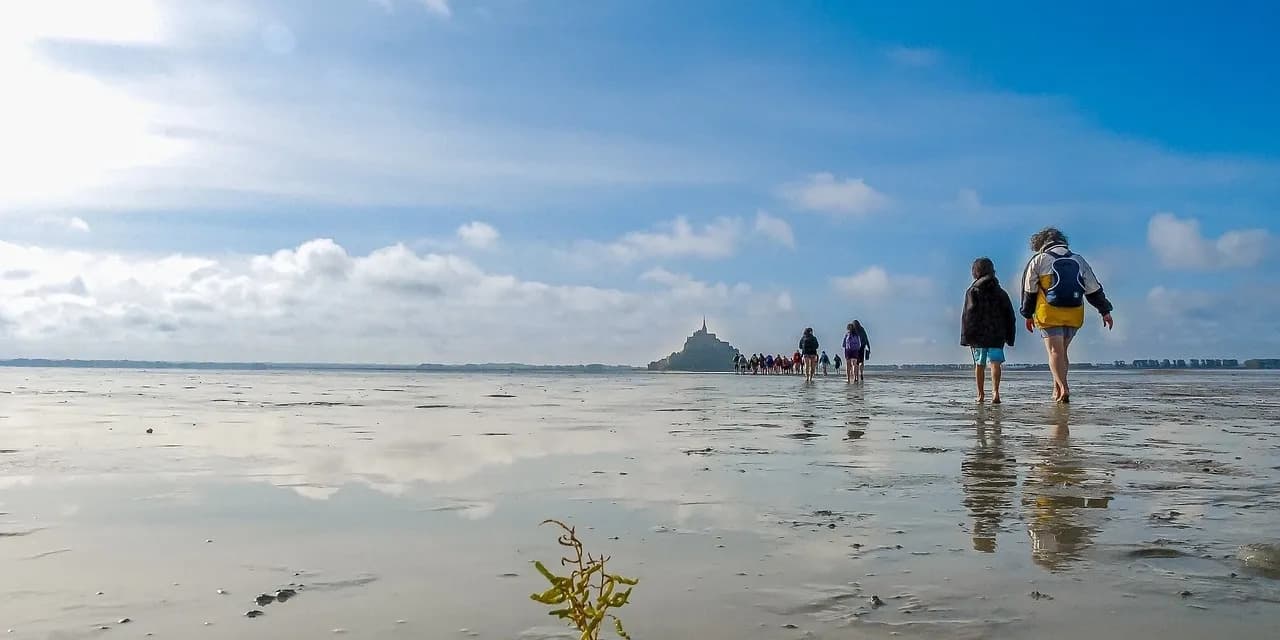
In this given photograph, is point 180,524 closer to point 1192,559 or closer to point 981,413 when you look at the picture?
point 1192,559

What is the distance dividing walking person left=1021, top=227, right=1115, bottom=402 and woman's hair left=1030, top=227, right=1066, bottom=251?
0.03 meters

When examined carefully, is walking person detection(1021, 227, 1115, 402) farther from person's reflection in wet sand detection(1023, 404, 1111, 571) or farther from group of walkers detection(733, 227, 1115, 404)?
person's reflection in wet sand detection(1023, 404, 1111, 571)

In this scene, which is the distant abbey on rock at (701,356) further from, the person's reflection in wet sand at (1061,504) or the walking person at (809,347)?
the person's reflection in wet sand at (1061,504)

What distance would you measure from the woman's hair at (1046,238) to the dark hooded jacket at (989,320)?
0.88 meters

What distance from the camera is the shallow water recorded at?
248 cm

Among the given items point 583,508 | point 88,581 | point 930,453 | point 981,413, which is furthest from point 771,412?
point 88,581

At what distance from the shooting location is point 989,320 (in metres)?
12.9

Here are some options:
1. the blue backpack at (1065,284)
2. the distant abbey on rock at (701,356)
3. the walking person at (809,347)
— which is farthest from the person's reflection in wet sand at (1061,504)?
the distant abbey on rock at (701,356)

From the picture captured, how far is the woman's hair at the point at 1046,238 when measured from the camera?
1199cm

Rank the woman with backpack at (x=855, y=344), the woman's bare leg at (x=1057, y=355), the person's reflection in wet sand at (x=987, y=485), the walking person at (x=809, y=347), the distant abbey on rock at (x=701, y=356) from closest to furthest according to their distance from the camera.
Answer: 1. the person's reflection in wet sand at (x=987, y=485)
2. the woman's bare leg at (x=1057, y=355)
3. the woman with backpack at (x=855, y=344)
4. the walking person at (x=809, y=347)
5. the distant abbey on rock at (x=701, y=356)

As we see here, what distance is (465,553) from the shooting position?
3287 millimetres

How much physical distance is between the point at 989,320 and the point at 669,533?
1047 cm

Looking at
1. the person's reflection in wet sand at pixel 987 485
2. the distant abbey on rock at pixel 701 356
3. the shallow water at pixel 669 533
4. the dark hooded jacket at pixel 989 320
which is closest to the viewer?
the shallow water at pixel 669 533

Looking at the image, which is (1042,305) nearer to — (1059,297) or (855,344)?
(1059,297)
